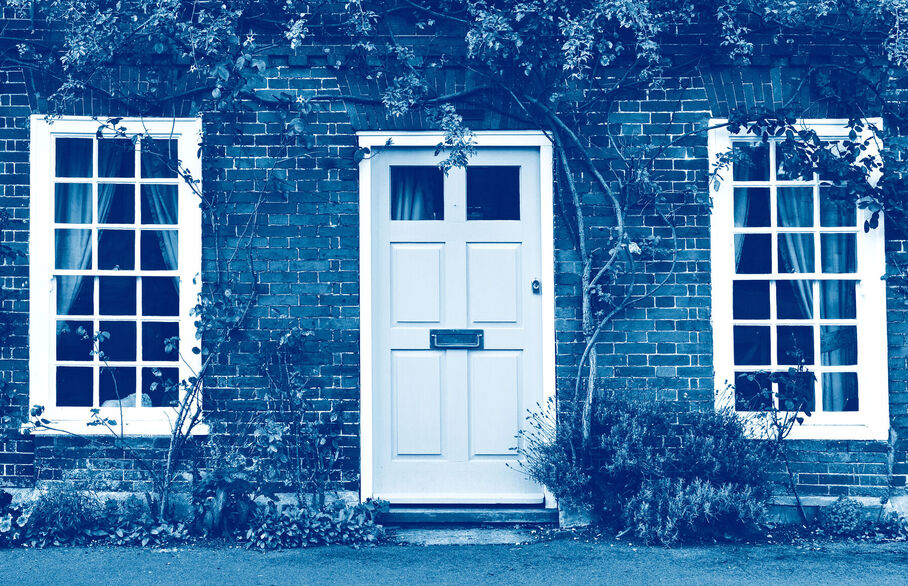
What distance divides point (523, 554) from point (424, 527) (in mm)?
882

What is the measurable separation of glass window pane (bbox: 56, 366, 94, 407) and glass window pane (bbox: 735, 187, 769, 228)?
4430 millimetres

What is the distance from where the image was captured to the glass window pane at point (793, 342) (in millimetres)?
6902

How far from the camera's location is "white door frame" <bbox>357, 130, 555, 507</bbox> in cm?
678

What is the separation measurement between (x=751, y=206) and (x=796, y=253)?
0.43 m

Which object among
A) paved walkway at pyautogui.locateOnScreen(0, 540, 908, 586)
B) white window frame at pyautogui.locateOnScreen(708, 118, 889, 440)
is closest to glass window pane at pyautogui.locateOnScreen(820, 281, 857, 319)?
white window frame at pyautogui.locateOnScreen(708, 118, 889, 440)

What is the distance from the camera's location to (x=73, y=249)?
22.8 ft

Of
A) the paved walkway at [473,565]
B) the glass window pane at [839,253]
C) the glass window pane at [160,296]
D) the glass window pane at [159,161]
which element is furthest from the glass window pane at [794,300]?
the glass window pane at [159,161]

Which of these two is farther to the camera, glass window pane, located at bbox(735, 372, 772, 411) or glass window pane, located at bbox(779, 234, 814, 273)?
glass window pane, located at bbox(779, 234, 814, 273)

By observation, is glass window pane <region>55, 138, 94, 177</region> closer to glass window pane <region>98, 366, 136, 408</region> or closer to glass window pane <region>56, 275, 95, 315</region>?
glass window pane <region>56, 275, 95, 315</region>

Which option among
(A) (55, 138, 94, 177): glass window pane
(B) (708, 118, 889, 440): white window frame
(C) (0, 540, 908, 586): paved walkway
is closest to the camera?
(C) (0, 540, 908, 586): paved walkway

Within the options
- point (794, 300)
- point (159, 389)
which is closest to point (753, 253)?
point (794, 300)

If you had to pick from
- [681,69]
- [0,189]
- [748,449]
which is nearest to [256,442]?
[0,189]

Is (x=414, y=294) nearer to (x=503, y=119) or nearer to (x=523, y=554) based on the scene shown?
(x=503, y=119)

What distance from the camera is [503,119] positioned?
22.4 feet
